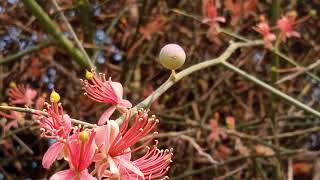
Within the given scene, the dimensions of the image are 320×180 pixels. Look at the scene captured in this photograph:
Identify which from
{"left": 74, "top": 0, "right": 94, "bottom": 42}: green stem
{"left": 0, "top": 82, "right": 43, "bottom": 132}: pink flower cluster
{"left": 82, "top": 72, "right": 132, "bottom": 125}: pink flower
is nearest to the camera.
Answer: {"left": 82, "top": 72, "right": 132, "bottom": 125}: pink flower

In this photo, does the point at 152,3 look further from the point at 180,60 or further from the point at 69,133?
the point at 69,133

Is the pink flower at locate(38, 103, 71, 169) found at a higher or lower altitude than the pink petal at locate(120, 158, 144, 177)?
higher

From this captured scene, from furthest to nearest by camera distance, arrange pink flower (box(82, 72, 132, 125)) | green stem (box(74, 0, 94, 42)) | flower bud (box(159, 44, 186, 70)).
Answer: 1. green stem (box(74, 0, 94, 42))
2. flower bud (box(159, 44, 186, 70))
3. pink flower (box(82, 72, 132, 125))

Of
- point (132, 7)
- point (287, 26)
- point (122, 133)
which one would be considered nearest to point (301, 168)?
point (287, 26)

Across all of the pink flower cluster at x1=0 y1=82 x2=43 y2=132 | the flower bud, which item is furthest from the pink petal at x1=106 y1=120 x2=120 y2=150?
the pink flower cluster at x1=0 y1=82 x2=43 y2=132

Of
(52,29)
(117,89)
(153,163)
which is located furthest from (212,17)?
(153,163)

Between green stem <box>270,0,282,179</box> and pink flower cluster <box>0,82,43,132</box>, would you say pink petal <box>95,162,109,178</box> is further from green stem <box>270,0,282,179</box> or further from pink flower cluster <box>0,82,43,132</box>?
green stem <box>270,0,282,179</box>

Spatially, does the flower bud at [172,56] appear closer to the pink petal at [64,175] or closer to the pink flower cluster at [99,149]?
the pink flower cluster at [99,149]
